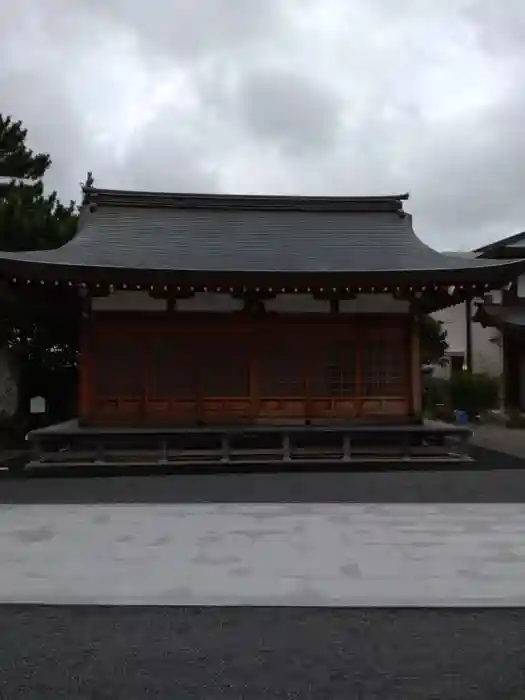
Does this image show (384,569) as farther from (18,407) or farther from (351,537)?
(18,407)

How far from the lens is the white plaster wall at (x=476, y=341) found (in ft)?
83.8

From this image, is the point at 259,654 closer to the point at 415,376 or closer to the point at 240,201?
the point at 415,376

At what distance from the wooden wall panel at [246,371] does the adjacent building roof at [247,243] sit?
3.63ft

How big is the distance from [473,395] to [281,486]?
13.7 meters

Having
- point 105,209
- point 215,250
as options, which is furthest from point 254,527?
point 105,209

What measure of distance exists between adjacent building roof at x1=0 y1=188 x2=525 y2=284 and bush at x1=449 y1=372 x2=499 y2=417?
8.60 metres

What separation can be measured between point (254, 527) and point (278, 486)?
2565 millimetres

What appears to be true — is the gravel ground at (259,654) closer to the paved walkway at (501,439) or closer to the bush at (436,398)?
the paved walkway at (501,439)

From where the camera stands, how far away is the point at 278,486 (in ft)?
30.3

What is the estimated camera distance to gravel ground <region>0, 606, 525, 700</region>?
322cm

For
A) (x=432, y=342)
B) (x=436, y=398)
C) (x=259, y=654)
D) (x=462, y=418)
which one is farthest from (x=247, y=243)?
(x=432, y=342)

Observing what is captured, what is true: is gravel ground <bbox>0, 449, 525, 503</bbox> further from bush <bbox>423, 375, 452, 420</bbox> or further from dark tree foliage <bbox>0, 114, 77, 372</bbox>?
bush <bbox>423, 375, 452, 420</bbox>

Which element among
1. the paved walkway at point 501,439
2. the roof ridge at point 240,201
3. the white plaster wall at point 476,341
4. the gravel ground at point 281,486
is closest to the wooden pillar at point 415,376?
the gravel ground at point 281,486

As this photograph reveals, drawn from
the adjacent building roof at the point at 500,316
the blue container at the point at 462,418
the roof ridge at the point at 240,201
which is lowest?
the blue container at the point at 462,418
